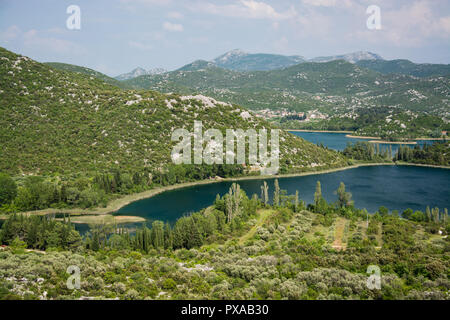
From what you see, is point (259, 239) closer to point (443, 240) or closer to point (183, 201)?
point (443, 240)

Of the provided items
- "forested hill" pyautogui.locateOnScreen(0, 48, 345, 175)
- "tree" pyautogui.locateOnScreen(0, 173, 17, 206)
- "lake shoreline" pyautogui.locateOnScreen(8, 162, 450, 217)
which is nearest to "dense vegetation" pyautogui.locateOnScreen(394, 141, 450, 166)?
"lake shoreline" pyautogui.locateOnScreen(8, 162, 450, 217)

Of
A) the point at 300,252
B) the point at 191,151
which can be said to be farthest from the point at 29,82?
the point at 300,252

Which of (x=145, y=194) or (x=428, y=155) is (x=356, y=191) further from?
(x=428, y=155)

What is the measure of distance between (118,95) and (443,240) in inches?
3322

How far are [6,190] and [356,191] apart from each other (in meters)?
63.4

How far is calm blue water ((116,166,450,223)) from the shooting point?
6128 cm

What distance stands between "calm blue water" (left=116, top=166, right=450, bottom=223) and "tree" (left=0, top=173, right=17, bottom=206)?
55.6ft

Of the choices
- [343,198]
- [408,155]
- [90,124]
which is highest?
[90,124]

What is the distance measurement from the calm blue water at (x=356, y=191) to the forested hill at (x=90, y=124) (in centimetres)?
988

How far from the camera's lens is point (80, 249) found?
125 feet

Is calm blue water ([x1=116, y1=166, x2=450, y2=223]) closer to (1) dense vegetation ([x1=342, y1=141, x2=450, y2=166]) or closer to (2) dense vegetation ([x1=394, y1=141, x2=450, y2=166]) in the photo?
(2) dense vegetation ([x1=394, y1=141, x2=450, y2=166])

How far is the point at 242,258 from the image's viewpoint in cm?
3494

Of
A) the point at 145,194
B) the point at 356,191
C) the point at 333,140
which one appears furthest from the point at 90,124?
the point at 333,140
